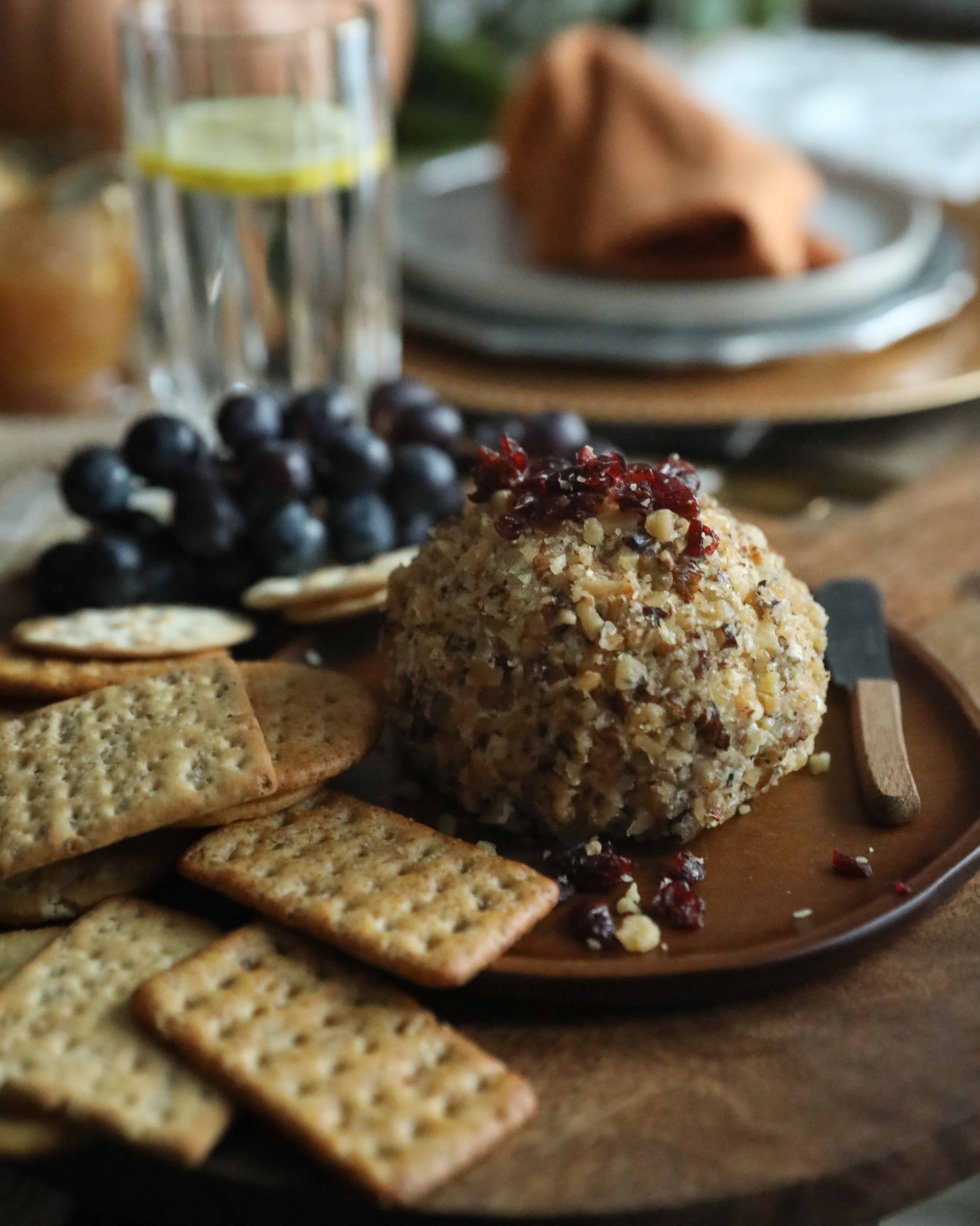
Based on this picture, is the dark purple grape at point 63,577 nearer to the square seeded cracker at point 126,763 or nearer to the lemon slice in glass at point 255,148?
the square seeded cracker at point 126,763

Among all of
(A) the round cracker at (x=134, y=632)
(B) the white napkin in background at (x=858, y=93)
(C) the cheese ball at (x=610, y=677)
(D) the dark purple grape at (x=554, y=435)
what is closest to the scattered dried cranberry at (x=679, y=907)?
(C) the cheese ball at (x=610, y=677)

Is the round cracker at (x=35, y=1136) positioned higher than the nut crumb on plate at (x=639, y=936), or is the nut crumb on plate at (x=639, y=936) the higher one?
the nut crumb on plate at (x=639, y=936)

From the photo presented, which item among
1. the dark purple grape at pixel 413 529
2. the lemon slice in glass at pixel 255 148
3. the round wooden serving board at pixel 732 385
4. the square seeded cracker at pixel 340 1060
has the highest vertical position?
the lemon slice in glass at pixel 255 148

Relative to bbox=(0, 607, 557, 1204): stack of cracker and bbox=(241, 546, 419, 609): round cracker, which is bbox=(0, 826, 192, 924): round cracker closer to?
bbox=(0, 607, 557, 1204): stack of cracker

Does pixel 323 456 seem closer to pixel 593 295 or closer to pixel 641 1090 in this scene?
pixel 593 295

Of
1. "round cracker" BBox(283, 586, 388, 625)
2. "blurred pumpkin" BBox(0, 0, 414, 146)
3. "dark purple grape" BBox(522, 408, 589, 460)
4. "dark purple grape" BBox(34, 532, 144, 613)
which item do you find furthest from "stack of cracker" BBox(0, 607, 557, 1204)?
"blurred pumpkin" BBox(0, 0, 414, 146)

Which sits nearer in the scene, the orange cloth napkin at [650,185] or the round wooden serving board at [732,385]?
the round wooden serving board at [732,385]
